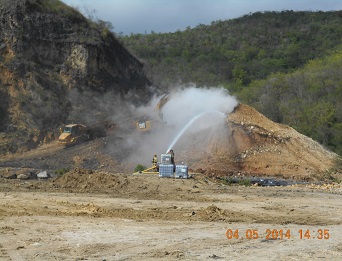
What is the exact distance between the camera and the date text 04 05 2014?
14.3m

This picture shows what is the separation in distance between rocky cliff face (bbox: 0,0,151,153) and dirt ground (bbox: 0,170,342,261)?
15.1m

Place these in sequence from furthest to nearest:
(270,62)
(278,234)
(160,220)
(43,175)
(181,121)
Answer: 1. (270,62)
2. (181,121)
3. (43,175)
4. (160,220)
5. (278,234)

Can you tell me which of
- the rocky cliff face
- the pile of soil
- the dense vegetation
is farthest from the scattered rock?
the dense vegetation

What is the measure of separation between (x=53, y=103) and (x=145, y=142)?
32.4 feet

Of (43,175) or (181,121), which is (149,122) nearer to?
(181,121)

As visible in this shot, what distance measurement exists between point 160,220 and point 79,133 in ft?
72.1

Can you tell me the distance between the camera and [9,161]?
114 ft

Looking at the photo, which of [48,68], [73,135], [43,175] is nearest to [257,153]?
[73,135]

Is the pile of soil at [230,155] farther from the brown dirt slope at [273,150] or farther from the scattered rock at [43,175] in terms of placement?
the scattered rock at [43,175]

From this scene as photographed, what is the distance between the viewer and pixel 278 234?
48.1 ft

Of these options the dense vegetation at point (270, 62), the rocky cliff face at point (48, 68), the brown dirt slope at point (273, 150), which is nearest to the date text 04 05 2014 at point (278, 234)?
the brown dirt slope at point (273, 150)

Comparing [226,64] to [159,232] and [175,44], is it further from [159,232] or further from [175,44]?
[159,232]

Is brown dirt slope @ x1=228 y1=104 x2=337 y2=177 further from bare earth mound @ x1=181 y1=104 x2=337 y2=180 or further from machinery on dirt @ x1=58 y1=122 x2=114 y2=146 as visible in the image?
machinery on dirt @ x1=58 y1=122 x2=114 y2=146

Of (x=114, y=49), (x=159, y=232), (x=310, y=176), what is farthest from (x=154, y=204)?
(x=114, y=49)
